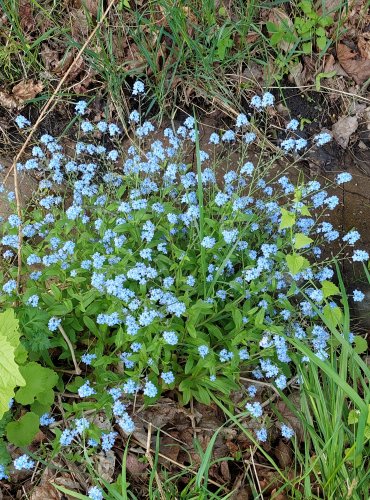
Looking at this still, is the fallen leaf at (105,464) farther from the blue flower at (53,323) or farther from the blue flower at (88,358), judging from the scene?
the blue flower at (53,323)

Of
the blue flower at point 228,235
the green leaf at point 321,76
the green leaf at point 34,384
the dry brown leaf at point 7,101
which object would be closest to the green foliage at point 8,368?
the green leaf at point 34,384

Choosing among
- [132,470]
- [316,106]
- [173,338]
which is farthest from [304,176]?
[132,470]

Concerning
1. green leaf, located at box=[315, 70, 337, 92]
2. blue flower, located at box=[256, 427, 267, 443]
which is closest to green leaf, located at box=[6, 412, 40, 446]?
blue flower, located at box=[256, 427, 267, 443]

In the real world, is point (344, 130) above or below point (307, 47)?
below

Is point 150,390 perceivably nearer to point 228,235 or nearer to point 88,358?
point 88,358

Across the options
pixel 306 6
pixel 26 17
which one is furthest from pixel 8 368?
pixel 306 6
